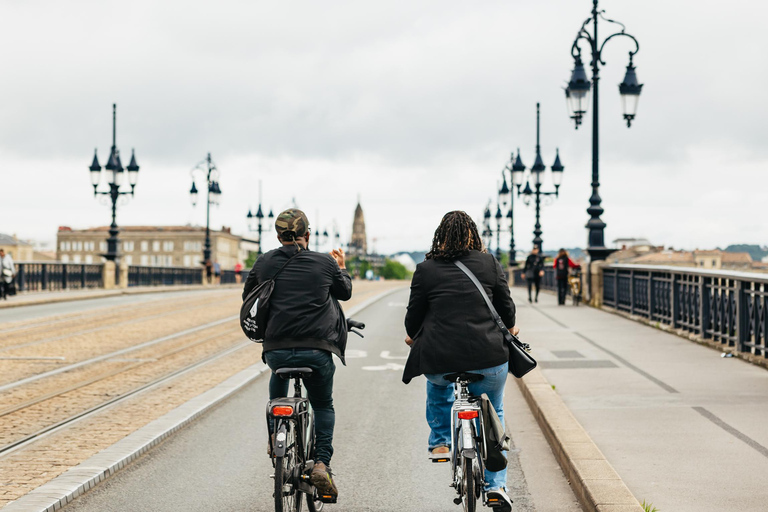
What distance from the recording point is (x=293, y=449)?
451 cm

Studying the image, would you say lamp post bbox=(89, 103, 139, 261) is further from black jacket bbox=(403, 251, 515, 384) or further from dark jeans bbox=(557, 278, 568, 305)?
black jacket bbox=(403, 251, 515, 384)

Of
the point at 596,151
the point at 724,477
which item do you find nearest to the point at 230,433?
the point at 724,477

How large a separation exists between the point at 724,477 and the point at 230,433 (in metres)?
3.92

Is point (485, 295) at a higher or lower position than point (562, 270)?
lower

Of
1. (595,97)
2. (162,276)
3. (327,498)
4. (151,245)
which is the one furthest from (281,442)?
(151,245)

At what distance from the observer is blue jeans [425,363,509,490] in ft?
15.1

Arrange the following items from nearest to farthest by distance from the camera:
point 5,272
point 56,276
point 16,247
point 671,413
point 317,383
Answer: point 317,383 < point 671,413 < point 5,272 < point 56,276 < point 16,247

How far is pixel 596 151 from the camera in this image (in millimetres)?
22094

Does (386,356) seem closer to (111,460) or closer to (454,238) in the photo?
(111,460)

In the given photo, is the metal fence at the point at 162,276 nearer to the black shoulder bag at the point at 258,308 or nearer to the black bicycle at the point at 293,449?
the black shoulder bag at the point at 258,308

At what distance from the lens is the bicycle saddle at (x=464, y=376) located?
452cm

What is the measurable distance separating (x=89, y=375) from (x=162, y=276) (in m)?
36.2

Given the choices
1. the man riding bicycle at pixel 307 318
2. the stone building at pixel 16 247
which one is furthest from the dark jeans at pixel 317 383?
the stone building at pixel 16 247

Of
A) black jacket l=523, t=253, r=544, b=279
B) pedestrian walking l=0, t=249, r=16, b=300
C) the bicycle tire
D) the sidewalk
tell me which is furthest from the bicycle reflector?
pedestrian walking l=0, t=249, r=16, b=300
